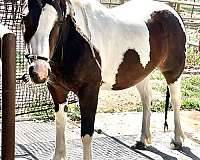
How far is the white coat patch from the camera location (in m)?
3.35

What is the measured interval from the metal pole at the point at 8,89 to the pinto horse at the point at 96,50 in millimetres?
438

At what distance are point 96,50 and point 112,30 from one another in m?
0.37

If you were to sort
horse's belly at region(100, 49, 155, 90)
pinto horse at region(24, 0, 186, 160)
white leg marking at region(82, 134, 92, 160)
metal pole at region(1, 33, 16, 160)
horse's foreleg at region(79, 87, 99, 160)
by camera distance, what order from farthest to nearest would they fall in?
horse's belly at region(100, 49, 155, 90)
white leg marking at region(82, 134, 92, 160)
horse's foreleg at region(79, 87, 99, 160)
pinto horse at region(24, 0, 186, 160)
metal pole at region(1, 33, 16, 160)

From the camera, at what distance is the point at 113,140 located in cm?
455

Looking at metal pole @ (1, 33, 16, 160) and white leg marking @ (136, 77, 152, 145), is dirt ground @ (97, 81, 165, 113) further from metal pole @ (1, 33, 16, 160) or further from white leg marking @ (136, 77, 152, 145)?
metal pole @ (1, 33, 16, 160)

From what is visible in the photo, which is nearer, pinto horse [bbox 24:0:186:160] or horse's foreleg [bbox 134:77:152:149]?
pinto horse [bbox 24:0:186:160]

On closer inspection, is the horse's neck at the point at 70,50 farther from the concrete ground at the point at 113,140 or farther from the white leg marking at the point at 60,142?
the concrete ground at the point at 113,140

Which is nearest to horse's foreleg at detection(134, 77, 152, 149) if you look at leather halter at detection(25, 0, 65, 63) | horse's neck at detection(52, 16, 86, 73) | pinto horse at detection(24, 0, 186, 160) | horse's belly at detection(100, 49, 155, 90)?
pinto horse at detection(24, 0, 186, 160)

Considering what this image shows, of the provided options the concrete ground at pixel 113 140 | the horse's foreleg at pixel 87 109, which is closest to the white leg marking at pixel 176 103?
the concrete ground at pixel 113 140

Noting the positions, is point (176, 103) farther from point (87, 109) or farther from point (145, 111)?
point (87, 109)

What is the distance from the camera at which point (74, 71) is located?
3.22 m

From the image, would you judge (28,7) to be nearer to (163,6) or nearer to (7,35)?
(7,35)

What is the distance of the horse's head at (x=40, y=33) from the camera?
2611mm

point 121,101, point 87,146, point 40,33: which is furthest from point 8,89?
point 121,101
